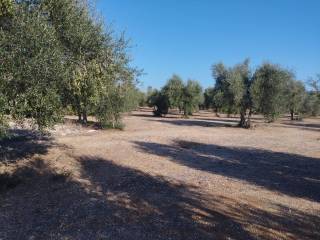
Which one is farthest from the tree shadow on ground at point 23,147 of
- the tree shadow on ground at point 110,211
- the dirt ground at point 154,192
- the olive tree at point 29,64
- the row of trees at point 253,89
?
the row of trees at point 253,89

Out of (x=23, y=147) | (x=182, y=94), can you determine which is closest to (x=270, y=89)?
(x=23, y=147)

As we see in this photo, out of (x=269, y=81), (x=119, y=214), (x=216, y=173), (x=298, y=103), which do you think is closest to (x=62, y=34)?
(x=119, y=214)

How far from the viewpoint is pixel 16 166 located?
18.8 m

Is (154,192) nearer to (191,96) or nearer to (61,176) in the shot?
(61,176)

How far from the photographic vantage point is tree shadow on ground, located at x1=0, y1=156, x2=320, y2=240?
35.0ft

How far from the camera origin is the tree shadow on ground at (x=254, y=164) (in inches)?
645

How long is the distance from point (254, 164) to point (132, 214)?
1076 cm

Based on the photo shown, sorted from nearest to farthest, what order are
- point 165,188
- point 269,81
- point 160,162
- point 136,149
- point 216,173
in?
point 165,188, point 216,173, point 160,162, point 136,149, point 269,81

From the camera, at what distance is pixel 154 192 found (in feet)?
48.3

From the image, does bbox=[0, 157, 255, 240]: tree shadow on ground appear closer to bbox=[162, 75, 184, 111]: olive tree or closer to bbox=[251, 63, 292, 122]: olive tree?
bbox=[251, 63, 292, 122]: olive tree

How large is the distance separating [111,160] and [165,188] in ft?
21.0

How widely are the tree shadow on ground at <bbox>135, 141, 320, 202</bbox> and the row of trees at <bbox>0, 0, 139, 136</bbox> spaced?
6976mm

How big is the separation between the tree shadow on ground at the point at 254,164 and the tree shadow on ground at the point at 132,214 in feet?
11.2

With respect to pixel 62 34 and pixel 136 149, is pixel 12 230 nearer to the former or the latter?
pixel 62 34
